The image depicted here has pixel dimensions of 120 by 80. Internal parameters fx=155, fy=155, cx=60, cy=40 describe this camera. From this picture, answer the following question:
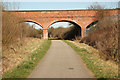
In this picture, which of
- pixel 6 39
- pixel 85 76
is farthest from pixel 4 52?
pixel 85 76

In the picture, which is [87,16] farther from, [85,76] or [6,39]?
[85,76]

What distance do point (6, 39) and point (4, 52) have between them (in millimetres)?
822

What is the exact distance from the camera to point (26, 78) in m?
5.37

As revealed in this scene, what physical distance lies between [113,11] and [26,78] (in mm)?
24407

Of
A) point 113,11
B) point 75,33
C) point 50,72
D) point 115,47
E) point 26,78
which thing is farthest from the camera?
point 75,33

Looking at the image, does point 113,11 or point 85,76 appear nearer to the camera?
point 85,76

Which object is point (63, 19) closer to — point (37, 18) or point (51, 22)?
point (51, 22)

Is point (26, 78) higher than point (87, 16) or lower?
lower

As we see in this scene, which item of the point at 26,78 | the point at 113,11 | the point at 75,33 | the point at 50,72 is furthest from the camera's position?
the point at 75,33

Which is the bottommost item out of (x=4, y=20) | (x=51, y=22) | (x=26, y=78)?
(x=26, y=78)

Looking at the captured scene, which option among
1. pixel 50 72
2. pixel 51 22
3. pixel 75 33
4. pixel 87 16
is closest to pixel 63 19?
pixel 51 22

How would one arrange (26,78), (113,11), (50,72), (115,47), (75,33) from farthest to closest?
1. (75,33)
2. (113,11)
3. (115,47)
4. (50,72)
5. (26,78)

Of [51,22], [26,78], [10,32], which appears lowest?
[26,78]

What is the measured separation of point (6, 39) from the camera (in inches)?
342
